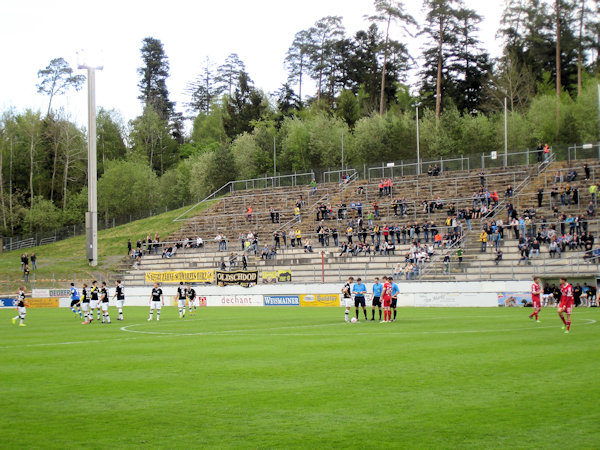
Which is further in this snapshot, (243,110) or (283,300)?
(243,110)

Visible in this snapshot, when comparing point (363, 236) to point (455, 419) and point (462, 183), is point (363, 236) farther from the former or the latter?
point (455, 419)

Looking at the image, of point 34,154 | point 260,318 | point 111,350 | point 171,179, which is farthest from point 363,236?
point 34,154

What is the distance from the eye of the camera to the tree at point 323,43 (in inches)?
4300

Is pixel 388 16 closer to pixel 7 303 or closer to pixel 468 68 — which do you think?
pixel 468 68

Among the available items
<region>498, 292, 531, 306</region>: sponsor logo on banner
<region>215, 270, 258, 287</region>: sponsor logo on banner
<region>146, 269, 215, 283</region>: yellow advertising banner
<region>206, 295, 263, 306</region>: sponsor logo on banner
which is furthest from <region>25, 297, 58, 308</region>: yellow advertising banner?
<region>498, 292, 531, 306</region>: sponsor logo on banner

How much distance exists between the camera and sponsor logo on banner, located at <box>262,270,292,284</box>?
52188mm

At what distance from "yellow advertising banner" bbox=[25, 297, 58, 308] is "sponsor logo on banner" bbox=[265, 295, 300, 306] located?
19154 millimetres

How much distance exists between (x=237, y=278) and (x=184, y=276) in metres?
5.48

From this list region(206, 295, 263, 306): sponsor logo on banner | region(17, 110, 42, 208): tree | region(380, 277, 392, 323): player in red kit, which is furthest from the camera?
region(17, 110, 42, 208): tree

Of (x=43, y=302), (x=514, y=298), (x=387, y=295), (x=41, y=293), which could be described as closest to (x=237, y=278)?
(x=43, y=302)

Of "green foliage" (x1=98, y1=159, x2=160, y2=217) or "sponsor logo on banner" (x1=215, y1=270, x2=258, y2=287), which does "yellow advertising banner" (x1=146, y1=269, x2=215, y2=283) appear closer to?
"sponsor logo on banner" (x1=215, y1=270, x2=258, y2=287)

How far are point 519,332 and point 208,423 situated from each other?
51.4 feet

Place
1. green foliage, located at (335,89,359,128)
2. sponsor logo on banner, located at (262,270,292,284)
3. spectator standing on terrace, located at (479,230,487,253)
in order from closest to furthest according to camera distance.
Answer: spectator standing on terrace, located at (479,230,487,253) → sponsor logo on banner, located at (262,270,292,284) → green foliage, located at (335,89,359,128)

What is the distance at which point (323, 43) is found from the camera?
111m
